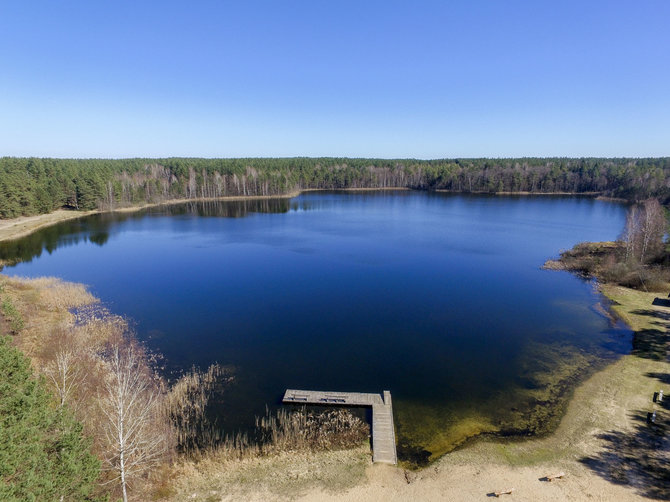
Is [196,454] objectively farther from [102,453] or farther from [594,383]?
[594,383]

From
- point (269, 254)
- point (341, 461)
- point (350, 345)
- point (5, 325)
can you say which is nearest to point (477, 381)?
point (350, 345)

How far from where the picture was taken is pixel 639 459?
17203 millimetres

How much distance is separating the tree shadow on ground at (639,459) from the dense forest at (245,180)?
328 ft

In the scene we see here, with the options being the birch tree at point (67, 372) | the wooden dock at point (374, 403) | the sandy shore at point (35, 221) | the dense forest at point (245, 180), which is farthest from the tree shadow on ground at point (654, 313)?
the sandy shore at point (35, 221)

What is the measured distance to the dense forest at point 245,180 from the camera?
3659 inches

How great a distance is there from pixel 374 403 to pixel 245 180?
125m

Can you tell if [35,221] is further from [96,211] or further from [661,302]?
[661,302]

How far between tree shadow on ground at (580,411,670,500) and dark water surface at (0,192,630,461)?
2.93m

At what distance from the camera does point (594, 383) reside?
23984mm

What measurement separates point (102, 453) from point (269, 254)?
4144 centimetres

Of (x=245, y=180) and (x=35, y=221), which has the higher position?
(x=245, y=180)

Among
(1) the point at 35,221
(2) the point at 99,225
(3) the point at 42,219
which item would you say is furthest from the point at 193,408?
(3) the point at 42,219

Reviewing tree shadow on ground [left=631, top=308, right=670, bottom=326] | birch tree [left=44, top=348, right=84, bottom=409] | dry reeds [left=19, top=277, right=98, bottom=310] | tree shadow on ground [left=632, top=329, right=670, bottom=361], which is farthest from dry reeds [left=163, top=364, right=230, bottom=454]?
tree shadow on ground [left=631, top=308, right=670, bottom=326]

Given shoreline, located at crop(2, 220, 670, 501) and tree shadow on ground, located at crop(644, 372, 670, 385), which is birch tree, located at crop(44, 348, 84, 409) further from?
tree shadow on ground, located at crop(644, 372, 670, 385)
